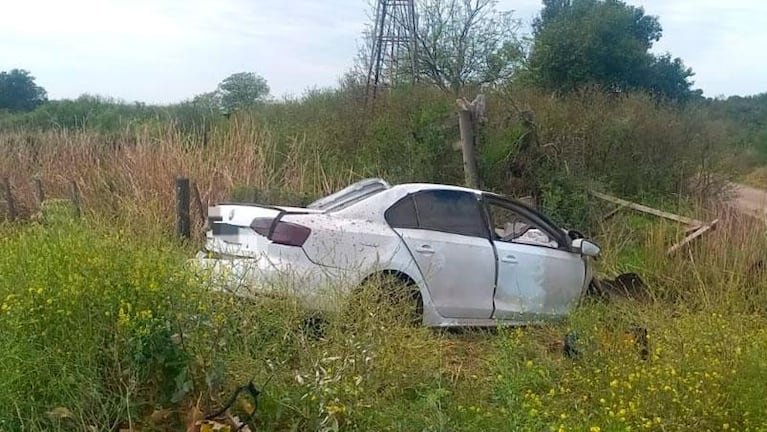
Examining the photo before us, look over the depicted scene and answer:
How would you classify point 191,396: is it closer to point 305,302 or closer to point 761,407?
point 305,302

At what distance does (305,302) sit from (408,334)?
29.1 inches

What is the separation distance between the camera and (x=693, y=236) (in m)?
8.16

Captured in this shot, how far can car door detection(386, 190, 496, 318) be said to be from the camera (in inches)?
239

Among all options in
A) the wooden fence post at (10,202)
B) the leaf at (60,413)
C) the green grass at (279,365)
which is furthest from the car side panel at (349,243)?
the wooden fence post at (10,202)

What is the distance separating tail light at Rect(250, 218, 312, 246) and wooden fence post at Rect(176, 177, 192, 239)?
2.57 m

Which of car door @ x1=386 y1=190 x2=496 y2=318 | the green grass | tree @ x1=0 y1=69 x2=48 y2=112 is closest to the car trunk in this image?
the green grass

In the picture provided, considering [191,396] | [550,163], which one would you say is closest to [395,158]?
[550,163]

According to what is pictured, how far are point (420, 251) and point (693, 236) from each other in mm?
3944

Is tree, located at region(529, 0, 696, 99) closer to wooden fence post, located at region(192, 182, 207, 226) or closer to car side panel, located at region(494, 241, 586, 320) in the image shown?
wooden fence post, located at region(192, 182, 207, 226)

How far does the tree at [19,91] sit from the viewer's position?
31172 mm

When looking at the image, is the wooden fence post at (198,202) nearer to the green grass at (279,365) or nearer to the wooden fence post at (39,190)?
the wooden fence post at (39,190)

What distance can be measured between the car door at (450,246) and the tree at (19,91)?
29.4 metres

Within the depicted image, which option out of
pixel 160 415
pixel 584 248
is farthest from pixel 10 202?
pixel 584 248

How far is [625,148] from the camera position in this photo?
1246 cm
